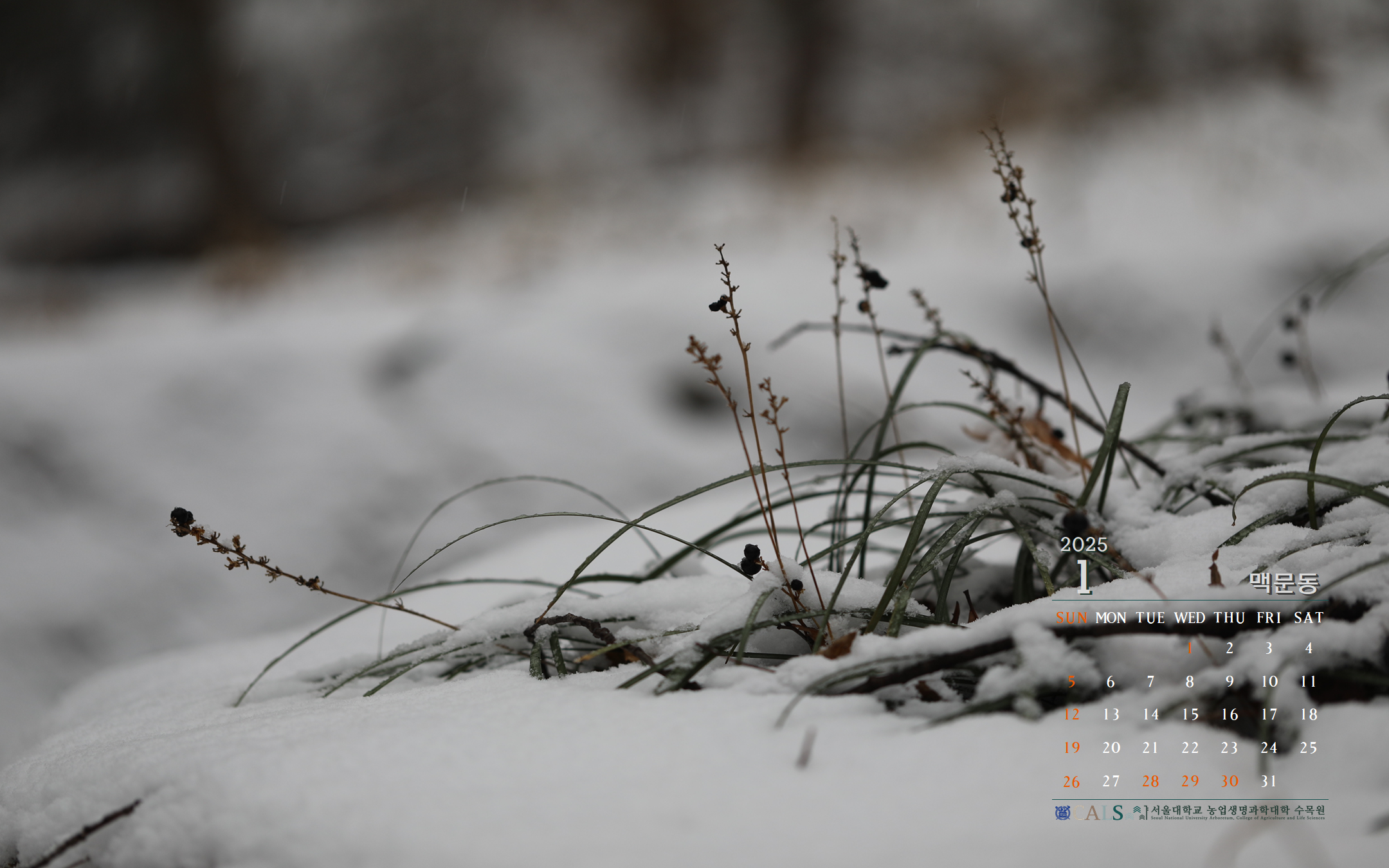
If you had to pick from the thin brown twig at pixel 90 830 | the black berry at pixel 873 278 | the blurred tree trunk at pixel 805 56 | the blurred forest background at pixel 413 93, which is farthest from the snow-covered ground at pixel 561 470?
the blurred tree trunk at pixel 805 56

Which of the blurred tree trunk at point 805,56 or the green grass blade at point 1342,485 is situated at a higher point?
the blurred tree trunk at point 805,56

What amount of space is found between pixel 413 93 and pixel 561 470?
21.7ft

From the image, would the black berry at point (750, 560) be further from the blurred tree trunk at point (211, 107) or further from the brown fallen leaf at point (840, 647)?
the blurred tree trunk at point (211, 107)

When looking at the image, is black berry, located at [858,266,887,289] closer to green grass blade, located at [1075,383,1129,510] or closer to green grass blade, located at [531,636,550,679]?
green grass blade, located at [1075,383,1129,510]

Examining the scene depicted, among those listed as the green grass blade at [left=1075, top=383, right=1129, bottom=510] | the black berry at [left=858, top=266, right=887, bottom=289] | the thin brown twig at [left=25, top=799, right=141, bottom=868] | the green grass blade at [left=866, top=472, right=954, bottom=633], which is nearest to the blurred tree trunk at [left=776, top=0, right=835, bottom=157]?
the black berry at [left=858, top=266, right=887, bottom=289]

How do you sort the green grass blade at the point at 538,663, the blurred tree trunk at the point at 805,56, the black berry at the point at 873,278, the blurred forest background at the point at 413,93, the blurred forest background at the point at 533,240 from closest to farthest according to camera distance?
1. the green grass blade at the point at 538,663
2. the black berry at the point at 873,278
3. the blurred forest background at the point at 533,240
4. the blurred forest background at the point at 413,93
5. the blurred tree trunk at the point at 805,56

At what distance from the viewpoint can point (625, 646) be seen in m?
0.60

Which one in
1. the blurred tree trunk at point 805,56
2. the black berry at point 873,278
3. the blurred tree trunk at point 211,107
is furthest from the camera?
the blurred tree trunk at point 805,56

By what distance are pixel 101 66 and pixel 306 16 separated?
6.06 feet

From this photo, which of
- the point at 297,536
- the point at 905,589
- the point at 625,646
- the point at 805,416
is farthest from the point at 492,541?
the point at 905,589

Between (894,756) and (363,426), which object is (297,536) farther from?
(894,756)

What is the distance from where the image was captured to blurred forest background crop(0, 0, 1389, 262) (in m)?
5.90

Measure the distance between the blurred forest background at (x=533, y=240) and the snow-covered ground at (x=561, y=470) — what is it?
0.02 meters

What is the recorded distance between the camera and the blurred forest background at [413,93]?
5.90 meters
